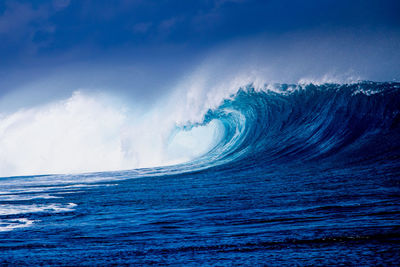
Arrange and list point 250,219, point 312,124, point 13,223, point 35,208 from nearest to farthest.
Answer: point 250,219, point 13,223, point 35,208, point 312,124

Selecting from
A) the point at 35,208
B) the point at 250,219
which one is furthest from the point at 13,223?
the point at 250,219

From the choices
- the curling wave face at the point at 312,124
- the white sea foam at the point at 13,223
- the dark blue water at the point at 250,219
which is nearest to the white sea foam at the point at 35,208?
the dark blue water at the point at 250,219

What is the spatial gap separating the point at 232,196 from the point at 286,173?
2.41 meters

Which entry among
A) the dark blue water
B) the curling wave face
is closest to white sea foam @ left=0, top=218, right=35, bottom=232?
the dark blue water

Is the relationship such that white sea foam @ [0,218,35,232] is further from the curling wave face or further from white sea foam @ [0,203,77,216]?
the curling wave face

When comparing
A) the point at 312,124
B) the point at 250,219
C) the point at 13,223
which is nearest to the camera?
the point at 250,219

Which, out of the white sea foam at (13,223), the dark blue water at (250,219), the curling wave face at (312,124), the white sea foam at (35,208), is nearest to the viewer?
the dark blue water at (250,219)

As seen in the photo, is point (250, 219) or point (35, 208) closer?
point (250, 219)

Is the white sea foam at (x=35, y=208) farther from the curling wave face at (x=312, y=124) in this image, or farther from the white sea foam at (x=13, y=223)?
the curling wave face at (x=312, y=124)

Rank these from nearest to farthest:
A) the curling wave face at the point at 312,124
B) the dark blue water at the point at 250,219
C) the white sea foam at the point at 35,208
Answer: the dark blue water at the point at 250,219, the white sea foam at the point at 35,208, the curling wave face at the point at 312,124

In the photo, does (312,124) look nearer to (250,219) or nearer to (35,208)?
(35,208)

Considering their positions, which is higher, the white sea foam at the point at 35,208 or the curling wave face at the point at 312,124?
the curling wave face at the point at 312,124

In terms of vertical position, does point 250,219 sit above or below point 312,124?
below

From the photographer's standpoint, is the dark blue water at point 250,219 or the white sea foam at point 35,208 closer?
the dark blue water at point 250,219
